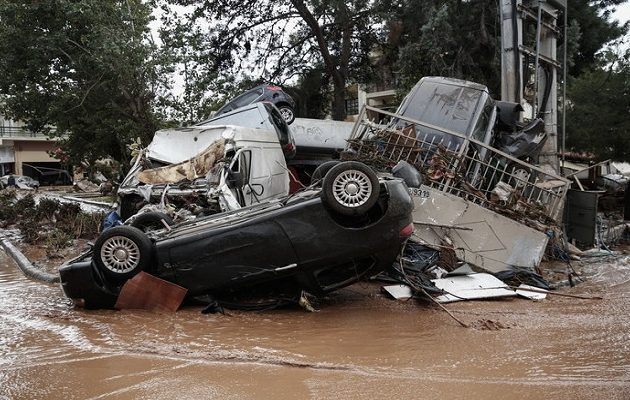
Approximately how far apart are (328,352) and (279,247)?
4.25 ft

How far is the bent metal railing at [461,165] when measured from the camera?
7812 mm

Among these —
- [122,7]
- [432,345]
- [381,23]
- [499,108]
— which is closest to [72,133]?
[122,7]

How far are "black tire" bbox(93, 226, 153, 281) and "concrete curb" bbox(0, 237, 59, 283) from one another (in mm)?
2585

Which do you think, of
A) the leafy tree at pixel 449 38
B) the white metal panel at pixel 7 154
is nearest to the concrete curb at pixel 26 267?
the leafy tree at pixel 449 38

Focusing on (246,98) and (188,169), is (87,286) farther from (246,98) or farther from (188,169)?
(246,98)

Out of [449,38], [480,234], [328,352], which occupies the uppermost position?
[449,38]

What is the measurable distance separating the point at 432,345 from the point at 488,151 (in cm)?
482

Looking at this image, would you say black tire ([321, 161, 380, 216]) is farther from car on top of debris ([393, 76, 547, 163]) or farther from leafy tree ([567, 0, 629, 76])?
leafy tree ([567, 0, 629, 76])

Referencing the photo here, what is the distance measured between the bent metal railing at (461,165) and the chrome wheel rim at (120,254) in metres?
3.86

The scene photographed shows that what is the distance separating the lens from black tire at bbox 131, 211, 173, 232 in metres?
6.29

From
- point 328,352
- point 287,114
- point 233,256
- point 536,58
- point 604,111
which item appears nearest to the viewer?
point 328,352

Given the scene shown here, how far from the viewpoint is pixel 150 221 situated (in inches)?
249

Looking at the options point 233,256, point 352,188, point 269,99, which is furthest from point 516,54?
point 233,256

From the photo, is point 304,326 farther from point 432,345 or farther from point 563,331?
point 563,331
